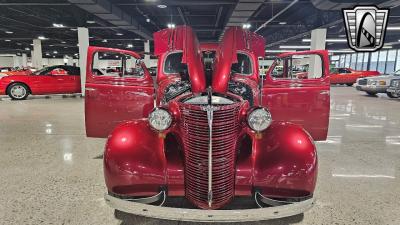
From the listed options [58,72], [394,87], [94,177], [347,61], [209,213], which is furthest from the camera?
[347,61]

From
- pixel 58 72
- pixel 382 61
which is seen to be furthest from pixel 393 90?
pixel 382 61

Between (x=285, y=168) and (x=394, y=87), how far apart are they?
1242cm

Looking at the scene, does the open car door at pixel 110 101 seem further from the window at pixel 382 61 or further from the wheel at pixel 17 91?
the window at pixel 382 61

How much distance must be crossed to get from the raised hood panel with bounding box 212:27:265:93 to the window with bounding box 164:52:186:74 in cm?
54

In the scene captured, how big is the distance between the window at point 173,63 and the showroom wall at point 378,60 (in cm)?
3235

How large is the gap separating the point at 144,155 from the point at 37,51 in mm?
25982

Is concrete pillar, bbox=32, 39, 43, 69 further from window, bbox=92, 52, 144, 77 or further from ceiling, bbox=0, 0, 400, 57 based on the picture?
window, bbox=92, 52, 144, 77

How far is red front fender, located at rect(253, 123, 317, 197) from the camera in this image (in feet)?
7.36

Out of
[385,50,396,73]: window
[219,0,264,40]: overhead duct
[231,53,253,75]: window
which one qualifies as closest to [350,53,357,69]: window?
[385,50,396,73]: window

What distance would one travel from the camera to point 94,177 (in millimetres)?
3592

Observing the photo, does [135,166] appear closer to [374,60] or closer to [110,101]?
[110,101]

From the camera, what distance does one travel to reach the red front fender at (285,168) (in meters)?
2.24

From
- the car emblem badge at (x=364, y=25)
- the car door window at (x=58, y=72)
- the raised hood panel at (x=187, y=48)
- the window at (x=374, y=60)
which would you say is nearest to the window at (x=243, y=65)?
the raised hood panel at (x=187, y=48)

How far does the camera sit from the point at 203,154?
6.96 feet
